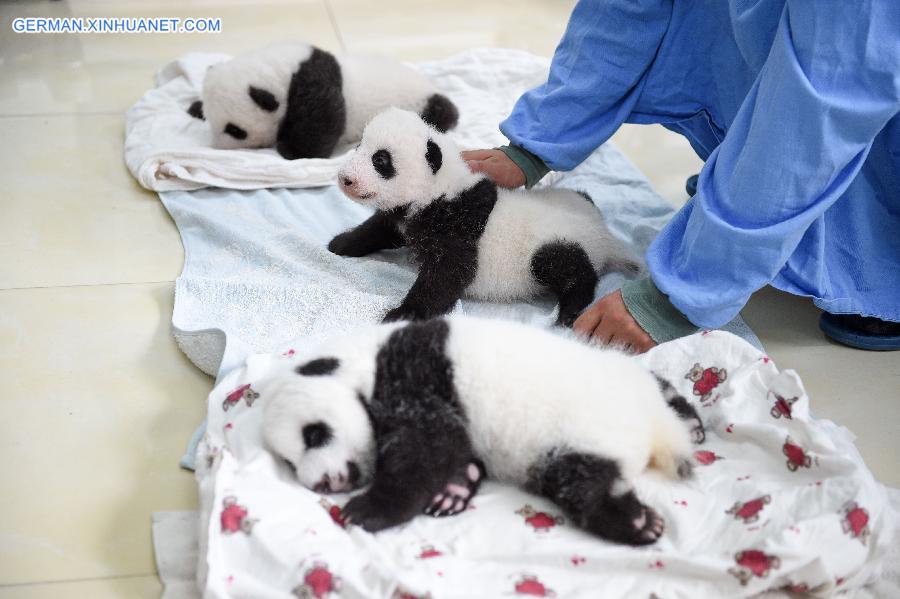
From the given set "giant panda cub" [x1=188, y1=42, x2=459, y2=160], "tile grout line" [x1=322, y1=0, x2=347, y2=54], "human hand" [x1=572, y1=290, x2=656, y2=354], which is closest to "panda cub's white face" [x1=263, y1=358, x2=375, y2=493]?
"human hand" [x1=572, y1=290, x2=656, y2=354]

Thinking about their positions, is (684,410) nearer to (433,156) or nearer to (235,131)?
(433,156)

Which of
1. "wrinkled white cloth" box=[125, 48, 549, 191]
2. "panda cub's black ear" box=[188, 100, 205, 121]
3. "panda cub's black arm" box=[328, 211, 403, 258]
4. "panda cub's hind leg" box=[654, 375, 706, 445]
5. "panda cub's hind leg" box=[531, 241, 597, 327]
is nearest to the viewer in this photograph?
"panda cub's hind leg" box=[654, 375, 706, 445]

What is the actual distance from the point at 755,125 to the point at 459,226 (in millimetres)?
505

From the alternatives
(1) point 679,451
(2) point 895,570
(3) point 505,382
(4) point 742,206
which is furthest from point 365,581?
(4) point 742,206

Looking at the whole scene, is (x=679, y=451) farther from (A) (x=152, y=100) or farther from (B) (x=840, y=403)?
(A) (x=152, y=100)

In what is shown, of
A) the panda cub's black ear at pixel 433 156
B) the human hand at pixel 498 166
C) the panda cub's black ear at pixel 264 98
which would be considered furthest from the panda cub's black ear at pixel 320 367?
the panda cub's black ear at pixel 264 98

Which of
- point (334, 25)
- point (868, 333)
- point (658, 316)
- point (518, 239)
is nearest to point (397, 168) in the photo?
point (518, 239)

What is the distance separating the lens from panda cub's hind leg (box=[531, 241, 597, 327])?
1.63 m

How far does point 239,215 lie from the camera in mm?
1977

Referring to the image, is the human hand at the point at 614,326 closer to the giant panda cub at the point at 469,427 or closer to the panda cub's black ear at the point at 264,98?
the giant panda cub at the point at 469,427

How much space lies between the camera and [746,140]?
55.8 inches

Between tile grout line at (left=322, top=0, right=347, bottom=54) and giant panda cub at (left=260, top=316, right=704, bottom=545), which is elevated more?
giant panda cub at (left=260, top=316, right=704, bottom=545)

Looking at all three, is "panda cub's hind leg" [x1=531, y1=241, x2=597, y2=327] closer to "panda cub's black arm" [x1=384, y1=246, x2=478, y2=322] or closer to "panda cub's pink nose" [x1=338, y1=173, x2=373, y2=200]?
"panda cub's black arm" [x1=384, y1=246, x2=478, y2=322]

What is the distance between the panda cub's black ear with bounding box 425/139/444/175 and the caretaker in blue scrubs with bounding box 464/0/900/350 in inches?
10.7
